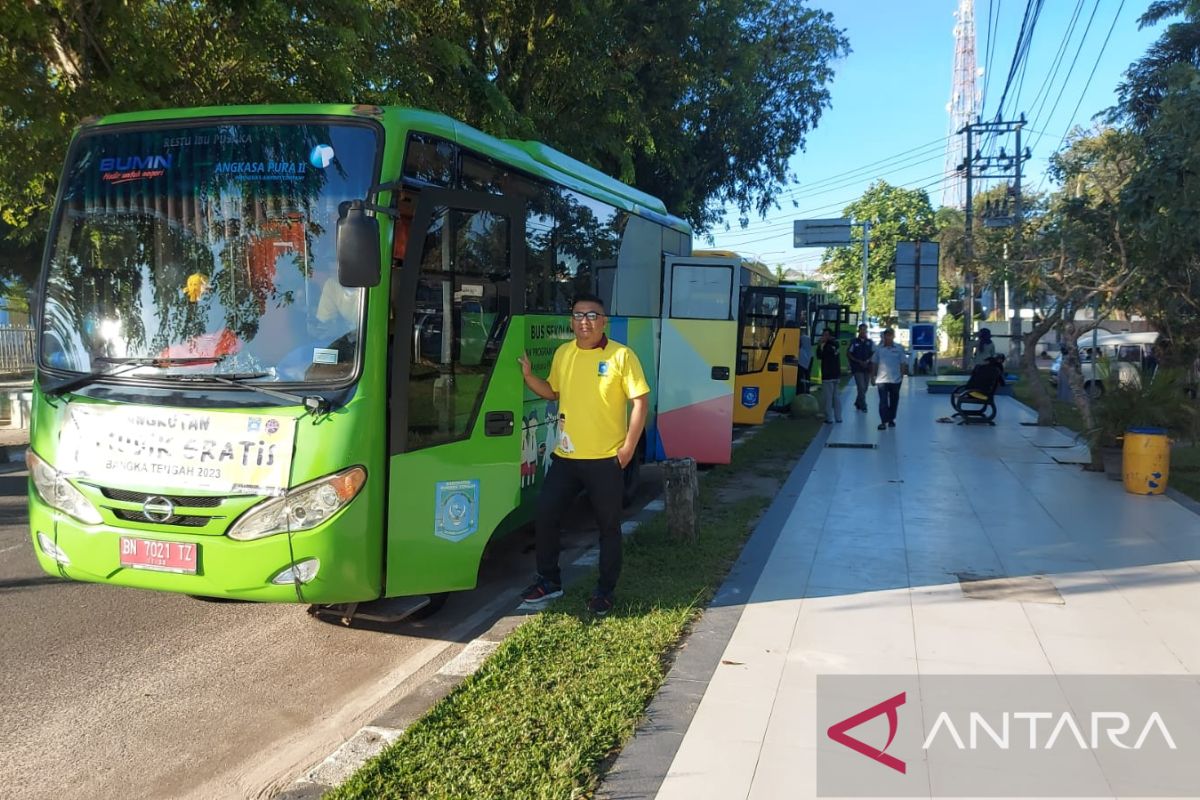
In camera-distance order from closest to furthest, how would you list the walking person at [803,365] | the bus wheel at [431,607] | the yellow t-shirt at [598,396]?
the yellow t-shirt at [598,396], the bus wheel at [431,607], the walking person at [803,365]

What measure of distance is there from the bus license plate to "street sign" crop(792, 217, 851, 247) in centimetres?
2729

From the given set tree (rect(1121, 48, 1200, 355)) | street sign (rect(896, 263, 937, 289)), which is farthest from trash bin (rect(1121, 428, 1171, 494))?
street sign (rect(896, 263, 937, 289))

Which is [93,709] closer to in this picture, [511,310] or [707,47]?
[511,310]

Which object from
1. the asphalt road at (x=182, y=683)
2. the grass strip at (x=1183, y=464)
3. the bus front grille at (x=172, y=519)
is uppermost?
the bus front grille at (x=172, y=519)

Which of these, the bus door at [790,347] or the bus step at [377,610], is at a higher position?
the bus door at [790,347]

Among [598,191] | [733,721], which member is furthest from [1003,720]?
[598,191]

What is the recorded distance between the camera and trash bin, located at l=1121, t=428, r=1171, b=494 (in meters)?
9.77

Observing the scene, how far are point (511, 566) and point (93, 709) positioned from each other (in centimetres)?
337

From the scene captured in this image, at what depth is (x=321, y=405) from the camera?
15.1 ft

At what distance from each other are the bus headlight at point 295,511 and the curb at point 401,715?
103 cm

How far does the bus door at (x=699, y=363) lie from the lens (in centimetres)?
978

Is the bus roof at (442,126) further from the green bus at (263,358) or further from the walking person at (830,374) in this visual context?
the walking person at (830,374)

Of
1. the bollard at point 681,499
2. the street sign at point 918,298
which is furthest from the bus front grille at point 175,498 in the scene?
the street sign at point 918,298

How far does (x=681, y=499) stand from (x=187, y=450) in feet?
13.0
